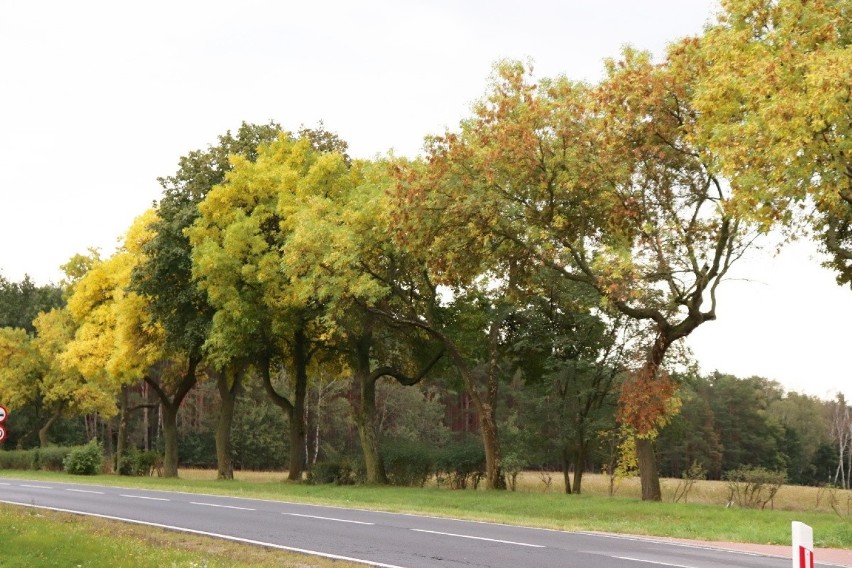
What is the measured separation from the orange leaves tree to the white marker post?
52.4 feet

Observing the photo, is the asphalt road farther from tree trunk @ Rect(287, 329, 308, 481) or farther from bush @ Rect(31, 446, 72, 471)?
bush @ Rect(31, 446, 72, 471)

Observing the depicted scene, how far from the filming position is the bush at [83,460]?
153ft

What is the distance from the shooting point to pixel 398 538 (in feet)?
51.5

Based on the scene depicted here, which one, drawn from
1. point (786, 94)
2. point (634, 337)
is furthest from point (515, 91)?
point (634, 337)

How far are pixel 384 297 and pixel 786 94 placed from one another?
761 inches

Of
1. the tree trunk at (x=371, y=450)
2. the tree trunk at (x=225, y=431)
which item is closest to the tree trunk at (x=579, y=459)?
the tree trunk at (x=371, y=450)

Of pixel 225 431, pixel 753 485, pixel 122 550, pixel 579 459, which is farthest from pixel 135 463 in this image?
pixel 122 550

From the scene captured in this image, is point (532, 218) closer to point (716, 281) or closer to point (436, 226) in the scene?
point (436, 226)

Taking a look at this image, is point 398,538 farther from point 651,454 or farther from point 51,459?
point 51,459

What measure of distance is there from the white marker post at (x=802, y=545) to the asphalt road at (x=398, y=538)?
6.91 meters

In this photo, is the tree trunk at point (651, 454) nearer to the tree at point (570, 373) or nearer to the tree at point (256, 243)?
the tree at point (570, 373)

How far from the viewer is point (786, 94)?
17.0 m

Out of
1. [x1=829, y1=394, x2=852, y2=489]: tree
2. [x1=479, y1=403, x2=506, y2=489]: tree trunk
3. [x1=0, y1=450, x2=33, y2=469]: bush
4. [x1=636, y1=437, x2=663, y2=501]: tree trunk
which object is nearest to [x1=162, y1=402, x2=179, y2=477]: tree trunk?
[x1=0, y1=450, x2=33, y2=469]: bush

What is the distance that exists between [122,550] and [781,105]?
42.4 feet
